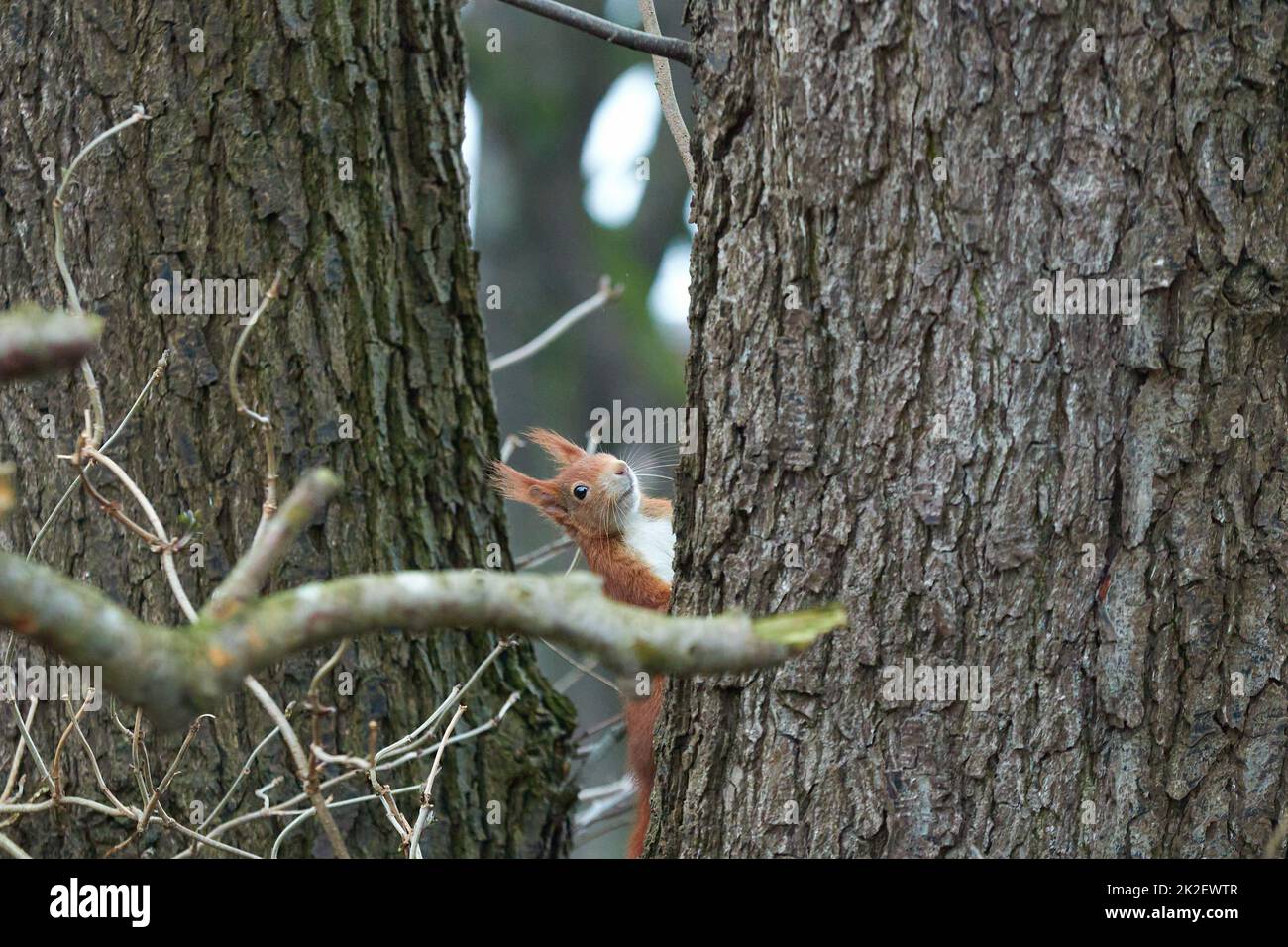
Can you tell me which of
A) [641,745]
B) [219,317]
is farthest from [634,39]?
[641,745]

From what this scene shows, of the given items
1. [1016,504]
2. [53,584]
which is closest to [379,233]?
[1016,504]

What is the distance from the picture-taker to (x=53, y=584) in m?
1.07

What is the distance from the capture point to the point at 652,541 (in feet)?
15.6

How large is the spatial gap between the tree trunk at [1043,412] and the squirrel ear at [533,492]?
2245 millimetres

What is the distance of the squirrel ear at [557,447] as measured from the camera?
17.0ft

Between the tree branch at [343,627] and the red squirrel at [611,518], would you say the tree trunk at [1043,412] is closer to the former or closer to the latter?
the tree branch at [343,627]

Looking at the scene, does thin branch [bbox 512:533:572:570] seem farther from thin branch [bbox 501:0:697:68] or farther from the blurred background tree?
the blurred background tree

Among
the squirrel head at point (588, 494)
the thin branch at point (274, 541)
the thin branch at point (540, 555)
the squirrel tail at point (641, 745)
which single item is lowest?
the squirrel tail at point (641, 745)

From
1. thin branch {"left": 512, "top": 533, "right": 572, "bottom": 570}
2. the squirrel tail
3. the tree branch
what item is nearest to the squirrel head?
thin branch {"left": 512, "top": 533, "right": 572, "bottom": 570}

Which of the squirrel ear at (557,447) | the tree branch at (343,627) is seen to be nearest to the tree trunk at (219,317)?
the squirrel ear at (557,447)

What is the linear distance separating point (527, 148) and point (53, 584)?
33.3 feet

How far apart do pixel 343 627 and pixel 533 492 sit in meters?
3.59

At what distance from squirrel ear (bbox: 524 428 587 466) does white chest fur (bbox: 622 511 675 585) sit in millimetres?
455

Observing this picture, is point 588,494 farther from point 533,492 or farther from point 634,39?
point 634,39
